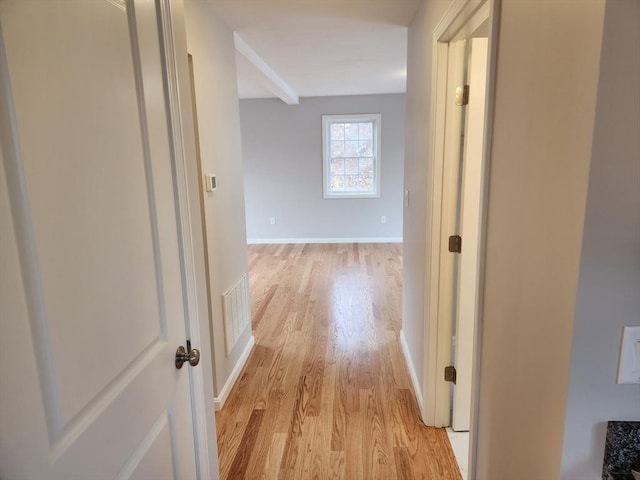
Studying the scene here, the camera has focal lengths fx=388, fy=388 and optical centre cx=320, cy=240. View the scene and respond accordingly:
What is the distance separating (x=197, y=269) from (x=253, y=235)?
559 cm

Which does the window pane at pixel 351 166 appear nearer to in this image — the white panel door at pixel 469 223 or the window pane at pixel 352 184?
the window pane at pixel 352 184

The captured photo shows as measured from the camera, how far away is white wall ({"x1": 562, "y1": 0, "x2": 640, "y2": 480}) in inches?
24.3

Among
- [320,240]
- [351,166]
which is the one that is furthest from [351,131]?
[320,240]

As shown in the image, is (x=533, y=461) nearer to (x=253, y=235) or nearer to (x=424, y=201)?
(x=424, y=201)

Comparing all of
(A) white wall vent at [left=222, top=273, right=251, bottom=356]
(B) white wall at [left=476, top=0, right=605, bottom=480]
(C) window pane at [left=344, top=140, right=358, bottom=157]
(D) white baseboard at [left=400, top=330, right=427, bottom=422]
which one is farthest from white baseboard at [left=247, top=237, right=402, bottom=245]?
(B) white wall at [left=476, top=0, right=605, bottom=480]

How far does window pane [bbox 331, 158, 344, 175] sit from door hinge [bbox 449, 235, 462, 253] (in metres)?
4.79

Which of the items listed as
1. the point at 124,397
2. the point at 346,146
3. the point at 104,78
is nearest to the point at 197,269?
the point at 124,397

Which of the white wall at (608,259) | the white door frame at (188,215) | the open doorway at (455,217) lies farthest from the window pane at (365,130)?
the white wall at (608,259)

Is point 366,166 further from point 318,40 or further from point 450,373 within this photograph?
point 450,373

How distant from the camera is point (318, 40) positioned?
298 centimetres

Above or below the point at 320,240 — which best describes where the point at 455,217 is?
above

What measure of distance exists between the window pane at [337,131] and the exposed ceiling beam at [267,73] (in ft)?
2.51

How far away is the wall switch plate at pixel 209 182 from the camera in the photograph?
2098mm

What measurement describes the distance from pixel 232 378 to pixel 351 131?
15.8ft
